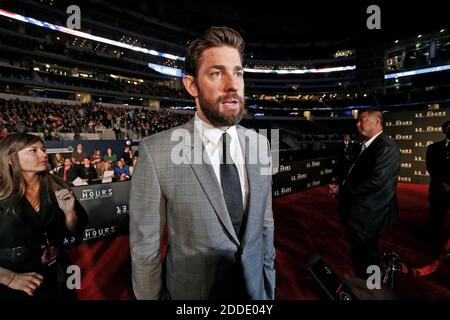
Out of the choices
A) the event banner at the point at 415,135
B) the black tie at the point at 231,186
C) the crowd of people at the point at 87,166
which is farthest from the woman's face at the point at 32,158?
the event banner at the point at 415,135

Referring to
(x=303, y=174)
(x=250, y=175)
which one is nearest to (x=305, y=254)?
(x=250, y=175)

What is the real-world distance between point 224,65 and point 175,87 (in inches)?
1364

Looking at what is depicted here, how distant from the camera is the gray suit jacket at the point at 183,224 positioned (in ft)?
3.93

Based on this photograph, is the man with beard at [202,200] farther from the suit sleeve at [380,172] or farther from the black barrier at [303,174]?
the black barrier at [303,174]

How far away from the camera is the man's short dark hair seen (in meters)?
1.25

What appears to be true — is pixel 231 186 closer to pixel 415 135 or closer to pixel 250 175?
pixel 250 175

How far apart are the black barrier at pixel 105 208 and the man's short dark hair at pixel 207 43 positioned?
11.1ft

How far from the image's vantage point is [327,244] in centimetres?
438

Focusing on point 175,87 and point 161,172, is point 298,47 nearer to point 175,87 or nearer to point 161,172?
point 175,87

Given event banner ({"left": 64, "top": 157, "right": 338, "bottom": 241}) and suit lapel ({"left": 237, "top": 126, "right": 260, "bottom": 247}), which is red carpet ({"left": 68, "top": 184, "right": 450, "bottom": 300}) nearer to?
event banner ({"left": 64, "top": 157, "right": 338, "bottom": 241})

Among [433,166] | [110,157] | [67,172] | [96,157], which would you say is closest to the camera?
[433,166]

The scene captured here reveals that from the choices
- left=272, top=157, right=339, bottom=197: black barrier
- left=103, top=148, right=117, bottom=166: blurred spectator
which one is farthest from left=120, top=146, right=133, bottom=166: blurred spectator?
left=272, top=157, right=339, bottom=197: black barrier

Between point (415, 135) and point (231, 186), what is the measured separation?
1022cm

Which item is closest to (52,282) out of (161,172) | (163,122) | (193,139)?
(161,172)
